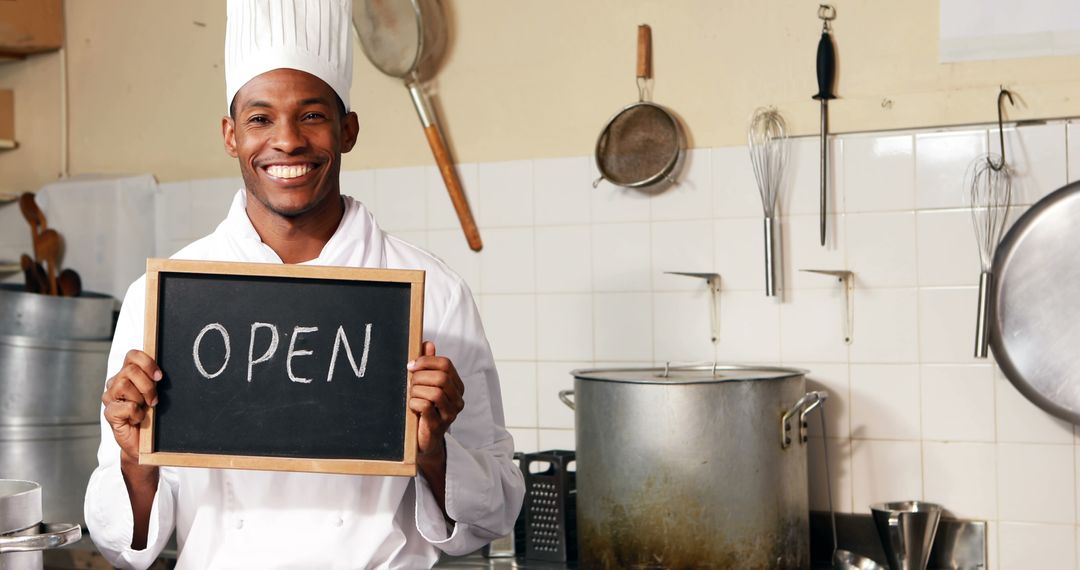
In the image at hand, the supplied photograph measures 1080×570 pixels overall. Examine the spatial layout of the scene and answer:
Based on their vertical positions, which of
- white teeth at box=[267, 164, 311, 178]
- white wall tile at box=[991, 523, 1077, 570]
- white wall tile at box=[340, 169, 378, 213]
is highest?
white wall tile at box=[340, 169, 378, 213]

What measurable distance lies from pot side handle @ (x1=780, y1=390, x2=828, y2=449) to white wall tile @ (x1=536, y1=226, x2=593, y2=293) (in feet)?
2.12

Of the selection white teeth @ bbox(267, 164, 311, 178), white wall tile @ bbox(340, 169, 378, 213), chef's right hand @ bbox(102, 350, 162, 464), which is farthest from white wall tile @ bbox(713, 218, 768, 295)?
chef's right hand @ bbox(102, 350, 162, 464)

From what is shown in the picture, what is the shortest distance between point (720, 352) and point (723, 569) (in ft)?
1.92

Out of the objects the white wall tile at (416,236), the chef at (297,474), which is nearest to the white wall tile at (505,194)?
the white wall tile at (416,236)

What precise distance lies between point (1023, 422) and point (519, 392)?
113 centimetres

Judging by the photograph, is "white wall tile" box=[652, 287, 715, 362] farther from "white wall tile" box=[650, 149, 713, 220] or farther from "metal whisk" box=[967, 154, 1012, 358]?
"metal whisk" box=[967, 154, 1012, 358]

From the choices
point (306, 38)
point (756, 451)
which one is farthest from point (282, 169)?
point (756, 451)

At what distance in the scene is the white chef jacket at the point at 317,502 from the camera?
1.44 meters

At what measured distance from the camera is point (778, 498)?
7.08 ft

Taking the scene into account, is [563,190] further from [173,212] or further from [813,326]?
[173,212]

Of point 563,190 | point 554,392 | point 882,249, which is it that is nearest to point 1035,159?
point 882,249

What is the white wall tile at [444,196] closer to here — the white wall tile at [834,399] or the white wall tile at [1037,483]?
the white wall tile at [834,399]

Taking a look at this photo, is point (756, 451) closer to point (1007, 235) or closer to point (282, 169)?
point (1007, 235)

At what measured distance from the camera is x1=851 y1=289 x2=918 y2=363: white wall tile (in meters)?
2.41
